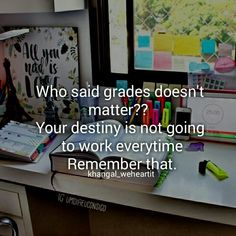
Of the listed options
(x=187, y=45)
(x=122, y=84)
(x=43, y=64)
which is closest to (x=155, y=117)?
(x=122, y=84)

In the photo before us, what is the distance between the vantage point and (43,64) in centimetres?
152

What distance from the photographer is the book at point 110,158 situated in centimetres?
101

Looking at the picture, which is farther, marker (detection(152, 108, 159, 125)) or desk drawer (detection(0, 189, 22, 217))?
marker (detection(152, 108, 159, 125))

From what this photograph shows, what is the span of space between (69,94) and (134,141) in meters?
0.49

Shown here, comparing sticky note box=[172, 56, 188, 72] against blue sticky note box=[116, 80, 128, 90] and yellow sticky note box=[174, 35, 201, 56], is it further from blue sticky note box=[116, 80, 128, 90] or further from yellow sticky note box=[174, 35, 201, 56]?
blue sticky note box=[116, 80, 128, 90]

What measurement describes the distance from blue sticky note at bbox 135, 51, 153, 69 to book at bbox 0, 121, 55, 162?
1.47 ft

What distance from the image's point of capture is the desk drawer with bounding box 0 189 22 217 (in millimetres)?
1203

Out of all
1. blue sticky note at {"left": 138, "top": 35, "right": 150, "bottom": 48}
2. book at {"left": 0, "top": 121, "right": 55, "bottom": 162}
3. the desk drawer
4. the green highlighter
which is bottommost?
the desk drawer

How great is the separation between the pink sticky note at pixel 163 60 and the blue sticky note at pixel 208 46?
5.3 inches

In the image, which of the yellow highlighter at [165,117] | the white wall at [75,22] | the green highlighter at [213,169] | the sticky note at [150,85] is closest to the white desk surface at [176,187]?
the green highlighter at [213,169]

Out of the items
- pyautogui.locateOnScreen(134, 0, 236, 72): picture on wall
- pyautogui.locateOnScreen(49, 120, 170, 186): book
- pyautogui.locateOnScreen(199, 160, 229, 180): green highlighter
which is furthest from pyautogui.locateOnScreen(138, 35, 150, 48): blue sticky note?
pyautogui.locateOnScreen(199, 160, 229, 180): green highlighter

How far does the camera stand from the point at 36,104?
1.58 m

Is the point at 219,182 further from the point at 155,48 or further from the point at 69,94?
the point at 69,94

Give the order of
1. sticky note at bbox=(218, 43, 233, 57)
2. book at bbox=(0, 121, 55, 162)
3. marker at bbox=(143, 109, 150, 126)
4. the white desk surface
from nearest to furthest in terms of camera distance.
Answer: the white desk surface
book at bbox=(0, 121, 55, 162)
sticky note at bbox=(218, 43, 233, 57)
marker at bbox=(143, 109, 150, 126)
